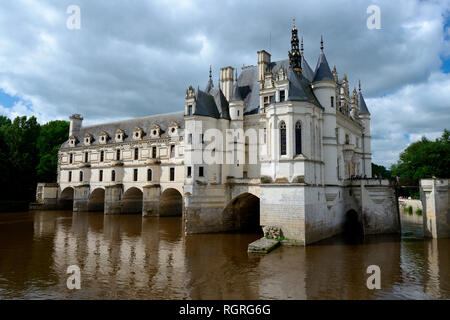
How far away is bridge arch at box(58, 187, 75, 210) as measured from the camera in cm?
5006

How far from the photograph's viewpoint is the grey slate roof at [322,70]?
971 inches

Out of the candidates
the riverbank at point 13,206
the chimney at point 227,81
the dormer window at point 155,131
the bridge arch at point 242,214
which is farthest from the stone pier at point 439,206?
the riverbank at point 13,206

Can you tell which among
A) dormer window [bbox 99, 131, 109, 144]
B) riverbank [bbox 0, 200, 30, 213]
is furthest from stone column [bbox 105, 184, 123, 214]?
riverbank [bbox 0, 200, 30, 213]

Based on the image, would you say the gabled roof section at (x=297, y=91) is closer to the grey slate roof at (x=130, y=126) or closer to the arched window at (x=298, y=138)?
the arched window at (x=298, y=138)

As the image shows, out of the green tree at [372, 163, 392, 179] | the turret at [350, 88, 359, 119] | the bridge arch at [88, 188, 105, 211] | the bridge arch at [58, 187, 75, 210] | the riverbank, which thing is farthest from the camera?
the green tree at [372, 163, 392, 179]

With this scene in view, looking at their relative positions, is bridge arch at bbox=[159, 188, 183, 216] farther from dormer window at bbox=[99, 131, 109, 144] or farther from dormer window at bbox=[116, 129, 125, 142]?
dormer window at bbox=[99, 131, 109, 144]

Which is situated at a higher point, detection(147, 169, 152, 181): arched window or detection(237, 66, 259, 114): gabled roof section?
detection(237, 66, 259, 114): gabled roof section

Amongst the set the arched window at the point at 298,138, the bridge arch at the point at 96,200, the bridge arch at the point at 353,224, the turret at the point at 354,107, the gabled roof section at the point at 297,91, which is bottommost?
the bridge arch at the point at 353,224

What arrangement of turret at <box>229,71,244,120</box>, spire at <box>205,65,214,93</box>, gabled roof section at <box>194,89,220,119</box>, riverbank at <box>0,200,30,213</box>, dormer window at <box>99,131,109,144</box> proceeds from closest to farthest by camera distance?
gabled roof section at <box>194,89,220,119</box>, turret at <box>229,71,244,120</box>, spire at <box>205,65,214,93</box>, riverbank at <box>0,200,30,213</box>, dormer window at <box>99,131,109,144</box>

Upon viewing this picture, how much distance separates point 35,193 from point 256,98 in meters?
46.7

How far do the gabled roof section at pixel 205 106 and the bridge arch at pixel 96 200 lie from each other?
27.8 meters

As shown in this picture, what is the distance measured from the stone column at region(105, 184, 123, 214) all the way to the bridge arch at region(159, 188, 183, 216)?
275 inches
